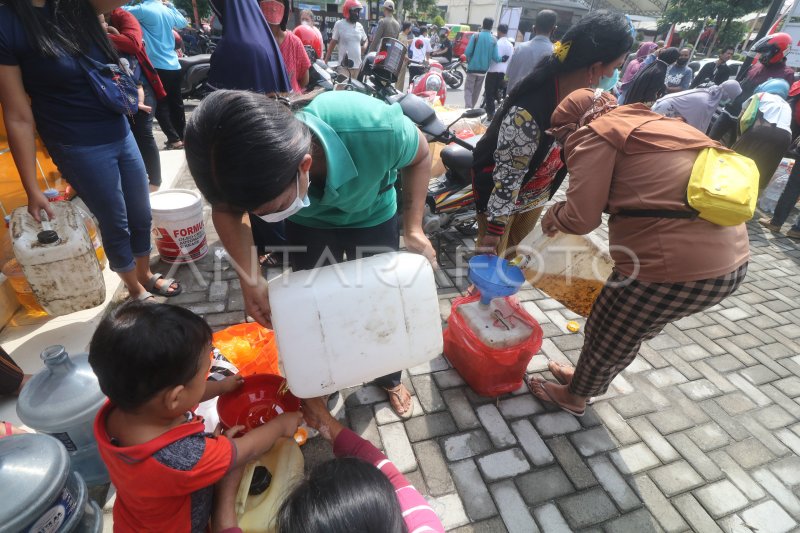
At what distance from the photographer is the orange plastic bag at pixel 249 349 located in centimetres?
213

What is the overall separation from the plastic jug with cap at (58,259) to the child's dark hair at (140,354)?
158 centimetres

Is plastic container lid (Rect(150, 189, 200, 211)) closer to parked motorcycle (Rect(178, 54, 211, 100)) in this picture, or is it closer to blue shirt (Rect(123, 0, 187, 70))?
blue shirt (Rect(123, 0, 187, 70))

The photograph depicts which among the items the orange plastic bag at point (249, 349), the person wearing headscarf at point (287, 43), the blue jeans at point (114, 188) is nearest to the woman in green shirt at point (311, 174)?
the orange plastic bag at point (249, 349)

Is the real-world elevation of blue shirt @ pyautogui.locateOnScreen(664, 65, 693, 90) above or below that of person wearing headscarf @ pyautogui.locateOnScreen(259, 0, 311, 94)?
below

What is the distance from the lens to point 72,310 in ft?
8.36

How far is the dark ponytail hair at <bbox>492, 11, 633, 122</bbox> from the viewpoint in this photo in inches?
78.9

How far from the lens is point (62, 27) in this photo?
1.85 meters

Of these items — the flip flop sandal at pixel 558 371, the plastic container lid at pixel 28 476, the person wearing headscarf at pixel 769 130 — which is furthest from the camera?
the person wearing headscarf at pixel 769 130

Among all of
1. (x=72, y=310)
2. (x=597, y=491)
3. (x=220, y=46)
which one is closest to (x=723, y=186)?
(x=597, y=491)

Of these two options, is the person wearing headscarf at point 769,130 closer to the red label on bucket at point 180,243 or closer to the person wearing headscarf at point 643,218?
the person wearing headscarf at point 643,218

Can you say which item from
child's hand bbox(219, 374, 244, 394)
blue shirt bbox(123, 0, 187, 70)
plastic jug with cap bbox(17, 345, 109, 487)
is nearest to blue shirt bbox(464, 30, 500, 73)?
blue shirt bbox(123, 0, 187, 70)

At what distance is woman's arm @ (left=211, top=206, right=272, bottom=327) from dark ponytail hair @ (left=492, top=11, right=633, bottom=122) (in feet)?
5.79

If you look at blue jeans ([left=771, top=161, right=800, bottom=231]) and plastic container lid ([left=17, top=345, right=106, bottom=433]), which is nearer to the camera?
plastic container lid ([left=17, top=345, right=106, bottom=433])

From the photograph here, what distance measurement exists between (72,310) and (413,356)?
2.41m
